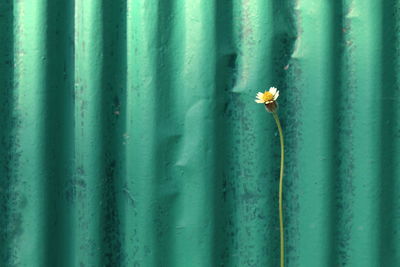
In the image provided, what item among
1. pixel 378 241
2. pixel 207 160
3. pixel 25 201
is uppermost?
pixel 207 160

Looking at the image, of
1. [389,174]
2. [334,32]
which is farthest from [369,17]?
[389,174]

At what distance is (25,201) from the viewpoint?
1.53 meters

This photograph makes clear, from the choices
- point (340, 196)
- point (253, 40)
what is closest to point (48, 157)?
point (253, 40)

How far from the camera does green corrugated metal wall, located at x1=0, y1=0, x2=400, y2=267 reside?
1471 millimetres

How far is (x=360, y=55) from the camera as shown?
4.83 feet

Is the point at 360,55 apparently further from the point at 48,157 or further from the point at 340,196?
the point at 48,157

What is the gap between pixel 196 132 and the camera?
150 cm

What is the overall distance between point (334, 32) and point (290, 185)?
16.5 inches

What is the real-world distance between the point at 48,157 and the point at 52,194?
102 mm

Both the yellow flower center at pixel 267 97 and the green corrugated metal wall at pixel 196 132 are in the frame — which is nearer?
the yellow flower center at pixel 267 97

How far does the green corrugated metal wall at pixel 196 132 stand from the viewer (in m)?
1.47

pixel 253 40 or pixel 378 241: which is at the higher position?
A: pixel 253 40

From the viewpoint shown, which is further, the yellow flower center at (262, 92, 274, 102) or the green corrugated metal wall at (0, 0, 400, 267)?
the green corrugated metal wall at (0, 0, 400, 267)

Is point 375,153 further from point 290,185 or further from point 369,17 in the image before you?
point 369,17
